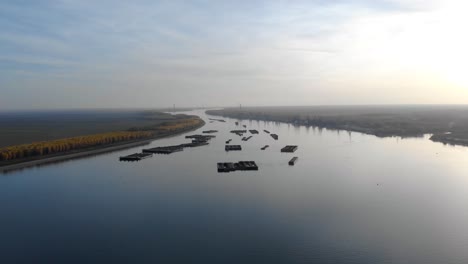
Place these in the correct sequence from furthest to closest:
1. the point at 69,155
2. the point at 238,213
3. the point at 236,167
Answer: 1. the point at 69,155
2. the point at 236,167
3. the point at 238,213

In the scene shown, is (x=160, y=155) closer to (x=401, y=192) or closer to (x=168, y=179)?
(x=168, y=179)

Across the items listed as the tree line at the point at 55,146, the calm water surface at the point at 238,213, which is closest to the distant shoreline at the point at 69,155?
the tree line at the point at 55,146

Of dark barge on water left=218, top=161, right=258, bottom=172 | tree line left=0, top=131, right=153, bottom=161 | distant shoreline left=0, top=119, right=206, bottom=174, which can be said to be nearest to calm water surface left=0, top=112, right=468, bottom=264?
dark barge on water left=218, top=161, right=258, bottom=172

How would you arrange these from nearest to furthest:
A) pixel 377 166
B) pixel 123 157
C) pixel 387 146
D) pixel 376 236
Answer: pixel 376 236 < pixel 377 166 < pixel 123 157 < pixel 387 146

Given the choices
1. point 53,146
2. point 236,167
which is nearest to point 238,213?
point 236,167

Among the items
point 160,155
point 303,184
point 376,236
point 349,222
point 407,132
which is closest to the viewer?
point 376,236

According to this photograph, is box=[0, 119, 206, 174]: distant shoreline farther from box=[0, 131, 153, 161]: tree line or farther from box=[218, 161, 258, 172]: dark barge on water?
box=[218, 161, 258, 172]: dark barge on water

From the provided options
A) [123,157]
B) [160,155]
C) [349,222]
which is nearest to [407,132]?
[160,155]

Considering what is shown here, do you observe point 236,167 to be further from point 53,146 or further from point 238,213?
point 53,146
